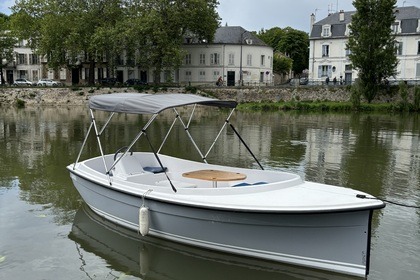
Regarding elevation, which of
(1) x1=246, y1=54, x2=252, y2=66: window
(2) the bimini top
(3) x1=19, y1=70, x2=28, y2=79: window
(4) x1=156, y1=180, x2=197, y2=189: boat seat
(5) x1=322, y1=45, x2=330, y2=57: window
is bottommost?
(4) x1=156, y1=180, x2=197, y2=189: boat seat

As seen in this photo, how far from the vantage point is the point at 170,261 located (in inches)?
338

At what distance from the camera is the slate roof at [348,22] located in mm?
57625

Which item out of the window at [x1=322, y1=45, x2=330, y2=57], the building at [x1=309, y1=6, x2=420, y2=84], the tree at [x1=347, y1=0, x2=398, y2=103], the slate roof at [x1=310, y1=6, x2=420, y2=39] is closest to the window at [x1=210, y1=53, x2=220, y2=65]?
the building at [x1=309, y1=6, x2=420, y2=84]

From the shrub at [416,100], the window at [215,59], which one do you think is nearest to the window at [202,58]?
the window at [215,59]

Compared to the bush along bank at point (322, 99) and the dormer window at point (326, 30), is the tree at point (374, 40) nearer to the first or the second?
the bush along bank at point (322, 99)

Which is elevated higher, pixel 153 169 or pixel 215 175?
pixel 215 175

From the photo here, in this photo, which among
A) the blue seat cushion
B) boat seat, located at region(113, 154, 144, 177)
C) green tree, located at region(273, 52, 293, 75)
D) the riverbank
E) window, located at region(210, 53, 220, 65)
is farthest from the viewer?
green tree, located at region(273, 52, 293, 75)

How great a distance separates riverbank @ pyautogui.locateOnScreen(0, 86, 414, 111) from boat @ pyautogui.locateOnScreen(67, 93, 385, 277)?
42.4m

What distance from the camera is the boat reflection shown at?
25.9 ft

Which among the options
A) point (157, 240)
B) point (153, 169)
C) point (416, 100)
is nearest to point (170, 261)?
point (157, 240)

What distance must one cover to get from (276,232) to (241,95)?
51.6 m

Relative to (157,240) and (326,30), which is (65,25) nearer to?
(326,30)

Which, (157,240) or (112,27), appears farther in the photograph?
(112,27)

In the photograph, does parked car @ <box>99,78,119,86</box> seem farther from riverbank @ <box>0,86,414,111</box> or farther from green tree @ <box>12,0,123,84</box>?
riverbank @ <box>0,86,414,111</box>
